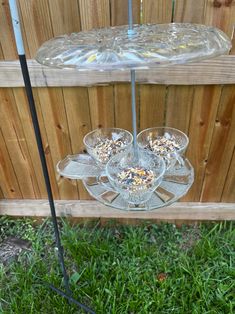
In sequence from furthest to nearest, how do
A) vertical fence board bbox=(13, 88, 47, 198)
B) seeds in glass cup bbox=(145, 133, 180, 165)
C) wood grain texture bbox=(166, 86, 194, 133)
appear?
1. vertical fence board bbox=(13, 88, 47, 198)
2. wood grain texture bbox=(166, 86, 194, 133)
3. seeds in glass cup bbox=(145, 133, 180, 165)

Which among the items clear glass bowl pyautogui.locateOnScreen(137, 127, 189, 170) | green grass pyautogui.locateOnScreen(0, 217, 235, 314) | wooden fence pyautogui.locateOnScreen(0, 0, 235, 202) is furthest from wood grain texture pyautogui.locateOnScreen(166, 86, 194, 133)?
green grass pyautogui.locateOnScreen(0, 217, 235, 314)

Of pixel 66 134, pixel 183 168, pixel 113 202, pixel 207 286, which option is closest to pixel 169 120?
pixel 183 168

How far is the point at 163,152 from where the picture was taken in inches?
54.7

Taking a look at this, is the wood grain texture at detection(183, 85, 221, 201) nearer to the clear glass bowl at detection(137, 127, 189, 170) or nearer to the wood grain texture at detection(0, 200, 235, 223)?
the wood grain texture at detection(0, 200, 235, 223)

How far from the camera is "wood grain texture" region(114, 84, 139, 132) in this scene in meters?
1.74

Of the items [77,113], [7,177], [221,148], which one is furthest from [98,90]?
[7,177]

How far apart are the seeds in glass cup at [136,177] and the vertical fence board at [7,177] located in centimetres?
106

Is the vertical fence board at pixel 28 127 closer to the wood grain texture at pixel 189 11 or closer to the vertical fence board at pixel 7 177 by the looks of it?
the vertical fence board at pixel 7 177

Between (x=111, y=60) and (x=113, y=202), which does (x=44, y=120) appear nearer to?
(x=113, y=202)

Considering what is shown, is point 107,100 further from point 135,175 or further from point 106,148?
point 135,175

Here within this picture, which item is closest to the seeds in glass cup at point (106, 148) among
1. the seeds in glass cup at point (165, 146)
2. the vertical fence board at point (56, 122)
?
the seeds in glass cup at point (165, 146)

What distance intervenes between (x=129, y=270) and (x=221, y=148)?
0.93 meters

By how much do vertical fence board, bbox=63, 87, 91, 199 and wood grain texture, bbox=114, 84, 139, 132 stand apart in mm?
166

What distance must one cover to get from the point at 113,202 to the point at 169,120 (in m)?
0.74
